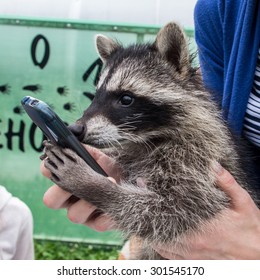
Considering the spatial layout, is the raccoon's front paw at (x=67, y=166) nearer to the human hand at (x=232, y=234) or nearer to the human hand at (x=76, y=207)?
the human hand at (x=76, y=207)

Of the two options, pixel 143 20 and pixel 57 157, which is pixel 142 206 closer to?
pixel 57 157

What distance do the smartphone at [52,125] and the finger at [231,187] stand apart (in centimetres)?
45

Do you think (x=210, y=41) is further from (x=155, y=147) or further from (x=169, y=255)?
(x=169, y=255)

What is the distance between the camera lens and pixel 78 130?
1.66m

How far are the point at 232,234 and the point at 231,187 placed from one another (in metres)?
0.17

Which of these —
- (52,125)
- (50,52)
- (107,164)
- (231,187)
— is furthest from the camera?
(50,52)

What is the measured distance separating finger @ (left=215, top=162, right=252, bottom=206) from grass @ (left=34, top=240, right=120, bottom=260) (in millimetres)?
2530

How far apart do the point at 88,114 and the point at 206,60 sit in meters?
0.59

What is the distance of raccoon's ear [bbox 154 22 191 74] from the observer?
5.89 ft

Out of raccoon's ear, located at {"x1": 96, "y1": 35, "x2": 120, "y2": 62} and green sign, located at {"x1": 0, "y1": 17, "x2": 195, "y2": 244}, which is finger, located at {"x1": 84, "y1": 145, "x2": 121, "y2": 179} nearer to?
raccoon's ear, located at {"x1": 96, "y1": 35, "x2": 120, "y2": 62}

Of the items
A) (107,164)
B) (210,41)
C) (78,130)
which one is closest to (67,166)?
(78,130)

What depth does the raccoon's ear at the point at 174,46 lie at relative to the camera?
1.79 meters

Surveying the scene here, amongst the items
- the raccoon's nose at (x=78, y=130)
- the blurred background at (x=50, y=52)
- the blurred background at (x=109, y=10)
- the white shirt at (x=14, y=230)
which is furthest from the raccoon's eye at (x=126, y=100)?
the blurred background at (x=109, y=10)
